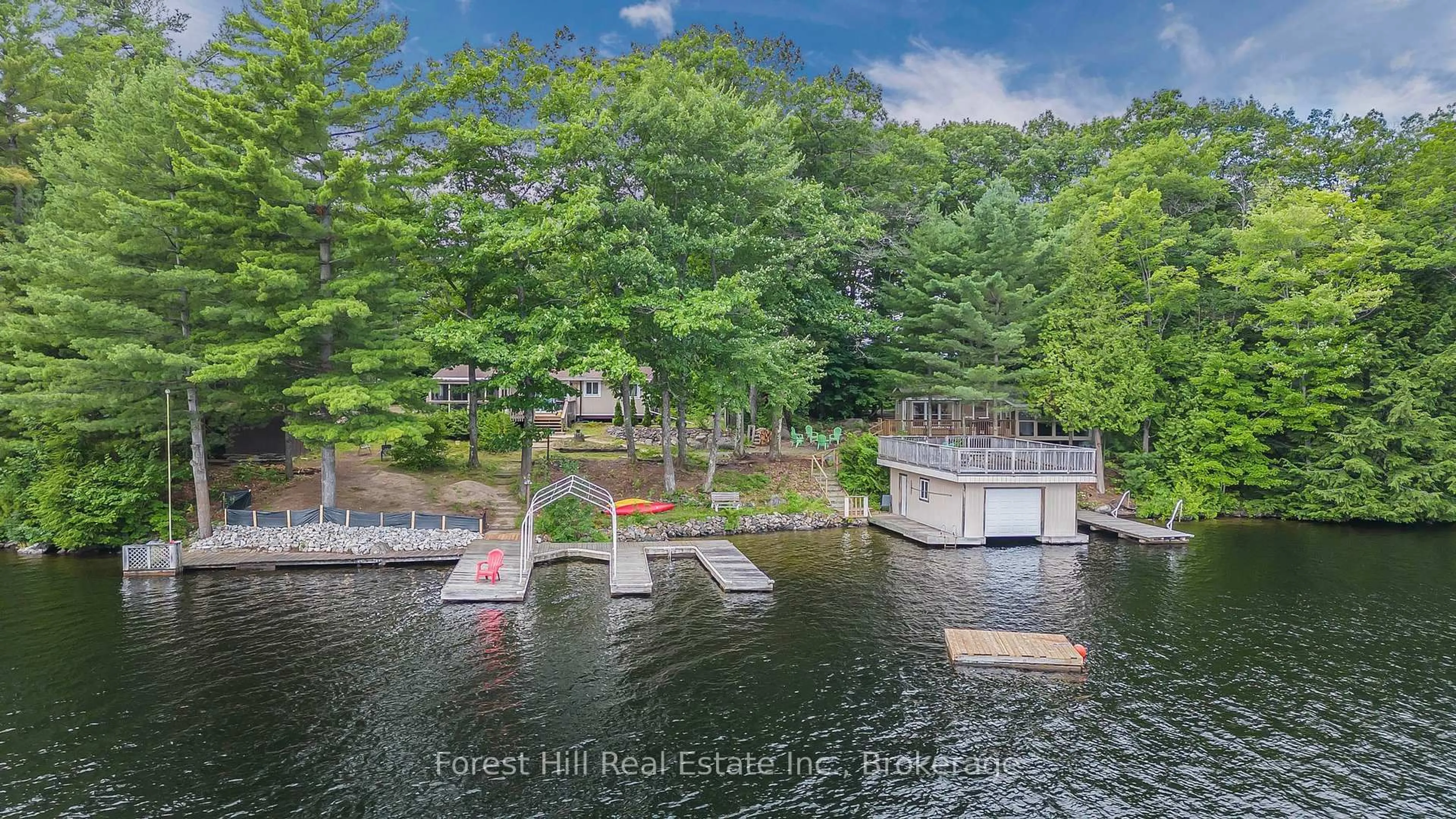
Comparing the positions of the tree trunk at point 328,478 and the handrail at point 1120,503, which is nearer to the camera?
the tree trunk at point 328,478

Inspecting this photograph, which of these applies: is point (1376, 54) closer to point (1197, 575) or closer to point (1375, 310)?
point (1375, 310)

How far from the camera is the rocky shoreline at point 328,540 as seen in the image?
23.0 meters

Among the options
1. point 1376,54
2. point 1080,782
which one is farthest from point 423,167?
point 1376,54

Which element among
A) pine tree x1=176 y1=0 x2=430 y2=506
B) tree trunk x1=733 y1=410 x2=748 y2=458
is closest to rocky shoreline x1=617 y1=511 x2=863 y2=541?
tree trunk x1=733 y1=410 x2=748 y2=458

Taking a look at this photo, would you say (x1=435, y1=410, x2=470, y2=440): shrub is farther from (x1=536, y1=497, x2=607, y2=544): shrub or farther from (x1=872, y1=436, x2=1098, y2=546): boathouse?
(x1=872, y1=436, x2=1098, y2=546): boathouse

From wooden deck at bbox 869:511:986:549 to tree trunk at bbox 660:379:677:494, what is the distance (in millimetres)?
8899

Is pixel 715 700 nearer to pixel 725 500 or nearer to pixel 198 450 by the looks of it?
pixel 725 500

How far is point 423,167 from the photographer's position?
85.8 feet

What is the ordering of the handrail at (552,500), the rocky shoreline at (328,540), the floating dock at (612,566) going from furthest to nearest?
the rocky shoreline at (328,540), the handrail at (552,500), the floating dock at (612,566)

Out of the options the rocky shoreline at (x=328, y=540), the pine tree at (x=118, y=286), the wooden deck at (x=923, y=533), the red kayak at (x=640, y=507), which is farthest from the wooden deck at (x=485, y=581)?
the wooden deck at (x=923, y=533)

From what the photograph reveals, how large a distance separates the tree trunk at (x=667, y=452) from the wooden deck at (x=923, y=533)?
8.90 meters

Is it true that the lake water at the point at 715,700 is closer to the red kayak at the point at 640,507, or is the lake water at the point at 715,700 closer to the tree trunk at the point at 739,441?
the red kayak at the point at 640,507

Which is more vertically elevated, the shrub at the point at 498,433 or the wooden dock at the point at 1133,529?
the shrub at the point at 498,433

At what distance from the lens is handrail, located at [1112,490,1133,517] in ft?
104
